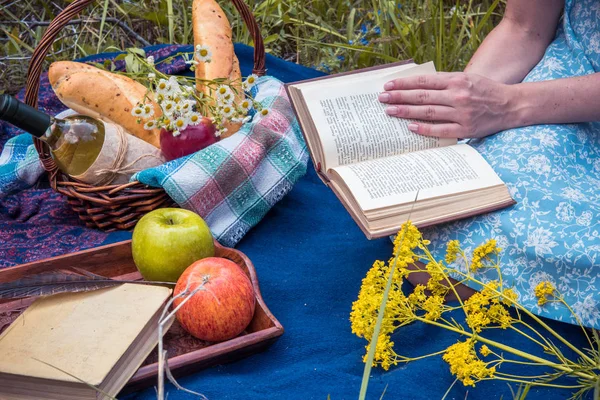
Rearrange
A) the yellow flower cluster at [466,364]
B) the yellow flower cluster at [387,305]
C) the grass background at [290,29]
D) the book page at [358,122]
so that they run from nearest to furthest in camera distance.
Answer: the yellow flower cluster at [466,364] → the yellow flower cluster at [387,305] → the book page at [358,122] → the grass background at [290,29]

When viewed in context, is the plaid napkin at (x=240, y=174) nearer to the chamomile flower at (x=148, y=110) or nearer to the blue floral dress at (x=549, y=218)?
the chamomile flower at (x=148, y=110)

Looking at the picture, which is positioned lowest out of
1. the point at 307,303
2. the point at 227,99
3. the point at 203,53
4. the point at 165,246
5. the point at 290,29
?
the point at 307,303

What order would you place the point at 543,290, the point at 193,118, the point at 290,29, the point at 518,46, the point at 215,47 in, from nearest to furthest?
1. the point at 543,290
2. the point at 193,118
3. the point at 518,46
4. the point at 215,47
5. the point at 290,29

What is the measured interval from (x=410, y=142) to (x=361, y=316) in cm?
54

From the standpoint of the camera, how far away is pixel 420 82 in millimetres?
1482

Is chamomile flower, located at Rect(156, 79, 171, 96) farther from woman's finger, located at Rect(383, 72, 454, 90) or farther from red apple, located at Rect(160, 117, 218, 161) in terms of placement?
woman's finger, located at Rect(383, 72, 454, 90)

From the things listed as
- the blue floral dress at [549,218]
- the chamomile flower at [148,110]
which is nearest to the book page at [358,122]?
the blue floral dress at [549,218]

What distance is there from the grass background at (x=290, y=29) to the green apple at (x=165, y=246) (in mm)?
1415

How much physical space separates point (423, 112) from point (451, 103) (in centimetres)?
7

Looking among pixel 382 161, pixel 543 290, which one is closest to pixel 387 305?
pixel 543 290

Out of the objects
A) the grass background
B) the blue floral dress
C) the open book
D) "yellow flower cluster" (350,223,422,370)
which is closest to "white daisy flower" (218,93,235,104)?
the open book

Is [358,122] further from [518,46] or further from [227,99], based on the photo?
[518,46]

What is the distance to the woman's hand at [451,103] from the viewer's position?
1.47 metres

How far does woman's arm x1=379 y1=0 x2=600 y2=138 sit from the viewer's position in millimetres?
1462
